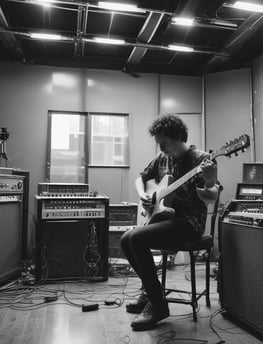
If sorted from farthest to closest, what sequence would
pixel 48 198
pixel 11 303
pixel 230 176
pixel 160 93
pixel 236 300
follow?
pixel 160 93
pixel 230 176
pixel 48 198
pixel 11 303
pixel 236 300

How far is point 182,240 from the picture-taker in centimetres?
215

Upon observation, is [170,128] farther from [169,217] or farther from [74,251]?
[74,251]

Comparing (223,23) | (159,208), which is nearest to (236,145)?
(159,208)

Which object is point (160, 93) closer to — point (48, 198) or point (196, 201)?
point (48, 198)

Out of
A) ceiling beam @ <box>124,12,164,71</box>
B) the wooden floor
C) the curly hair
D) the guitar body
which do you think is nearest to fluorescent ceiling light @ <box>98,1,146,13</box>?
ceiling beam @ <box>124,12,164,71</box>

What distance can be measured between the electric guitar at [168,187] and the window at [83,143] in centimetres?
284

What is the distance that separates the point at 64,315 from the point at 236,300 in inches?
47.0

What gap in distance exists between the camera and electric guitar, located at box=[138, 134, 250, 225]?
1.93m

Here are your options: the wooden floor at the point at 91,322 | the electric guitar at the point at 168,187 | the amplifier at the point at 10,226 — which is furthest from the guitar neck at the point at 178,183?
the amplifier at the point at 10,226

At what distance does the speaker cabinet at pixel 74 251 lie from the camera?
11.0 feet

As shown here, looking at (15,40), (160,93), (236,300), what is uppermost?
(15,40)

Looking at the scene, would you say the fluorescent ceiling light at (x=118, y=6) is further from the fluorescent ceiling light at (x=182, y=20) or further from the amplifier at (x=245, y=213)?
the amplifier at (x=245, y=213)

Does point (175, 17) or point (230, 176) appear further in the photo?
point (230, 176)

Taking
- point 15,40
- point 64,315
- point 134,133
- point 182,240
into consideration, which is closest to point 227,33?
point 134,133
